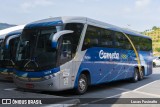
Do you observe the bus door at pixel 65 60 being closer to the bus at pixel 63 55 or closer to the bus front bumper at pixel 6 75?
the bus at pixel 63 55

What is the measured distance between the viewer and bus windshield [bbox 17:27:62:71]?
11773mm

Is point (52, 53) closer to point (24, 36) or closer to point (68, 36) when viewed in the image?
point (68, 36)

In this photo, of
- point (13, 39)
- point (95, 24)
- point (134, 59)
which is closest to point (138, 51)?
point (134, 59)

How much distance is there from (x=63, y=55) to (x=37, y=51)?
99 cm

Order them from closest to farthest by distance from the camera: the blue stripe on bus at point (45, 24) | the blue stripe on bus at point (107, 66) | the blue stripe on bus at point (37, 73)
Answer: the blue stripe on bus at point (37, 73) → the blue stripe on bus at point (45, 24) → the blue stripe on bus at point (107, 66)

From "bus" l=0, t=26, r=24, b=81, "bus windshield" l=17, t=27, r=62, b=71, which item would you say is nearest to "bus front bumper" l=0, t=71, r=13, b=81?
"bus" l=0, t=26, r=24, b=81

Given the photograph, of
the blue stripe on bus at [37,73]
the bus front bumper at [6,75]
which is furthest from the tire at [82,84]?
the bus front bumper at [6,75]

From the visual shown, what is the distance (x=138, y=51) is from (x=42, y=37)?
9522 millimetres

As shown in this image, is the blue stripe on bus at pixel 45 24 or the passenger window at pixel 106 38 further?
the passenger window at pixel 106 38

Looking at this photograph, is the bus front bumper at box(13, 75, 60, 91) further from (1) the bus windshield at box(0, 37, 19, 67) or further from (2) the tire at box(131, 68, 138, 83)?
(2) the tire at box(131, 68, 138, 83)

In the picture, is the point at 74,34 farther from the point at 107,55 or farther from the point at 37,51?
the point at 107,55

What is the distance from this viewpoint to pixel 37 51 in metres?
12.0

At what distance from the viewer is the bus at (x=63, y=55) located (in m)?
11.8

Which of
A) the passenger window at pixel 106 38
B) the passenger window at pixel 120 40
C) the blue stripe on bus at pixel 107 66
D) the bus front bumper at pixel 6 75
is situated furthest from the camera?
Result: the passenger window at pixel 120 40
